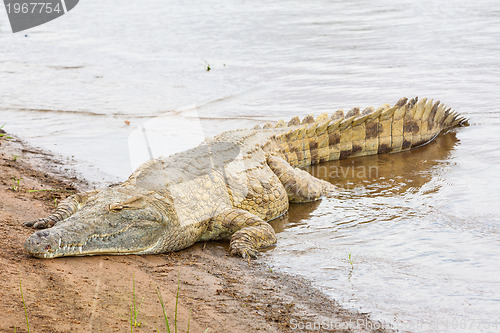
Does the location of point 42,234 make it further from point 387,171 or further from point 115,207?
point 387,171

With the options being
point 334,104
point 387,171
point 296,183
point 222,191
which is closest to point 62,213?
point 222,191

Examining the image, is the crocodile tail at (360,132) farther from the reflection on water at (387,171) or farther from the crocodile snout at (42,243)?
the crocodile snout at (42,243)

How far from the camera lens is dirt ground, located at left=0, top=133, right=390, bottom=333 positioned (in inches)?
125

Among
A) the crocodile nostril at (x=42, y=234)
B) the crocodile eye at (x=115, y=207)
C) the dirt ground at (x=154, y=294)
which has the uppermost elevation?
the crocodile nostril at (x=42, y=234)

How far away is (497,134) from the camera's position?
24.6ft

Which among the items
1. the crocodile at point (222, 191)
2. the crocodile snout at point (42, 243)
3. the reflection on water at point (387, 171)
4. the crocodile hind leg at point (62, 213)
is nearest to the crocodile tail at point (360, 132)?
the crocodile at point (222, 191)

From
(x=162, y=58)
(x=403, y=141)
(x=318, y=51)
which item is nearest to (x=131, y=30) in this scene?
(x=162, y=58)

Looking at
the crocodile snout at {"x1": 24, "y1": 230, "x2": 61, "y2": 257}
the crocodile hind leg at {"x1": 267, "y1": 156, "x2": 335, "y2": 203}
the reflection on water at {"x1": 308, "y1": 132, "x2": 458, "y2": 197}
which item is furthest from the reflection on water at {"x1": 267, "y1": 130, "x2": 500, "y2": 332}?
the crocodile snout at {"x1": 24, "y1": 230, "x2": 61, "y2": 257}

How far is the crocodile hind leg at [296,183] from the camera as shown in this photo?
600cm

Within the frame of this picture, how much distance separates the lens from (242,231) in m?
4.90

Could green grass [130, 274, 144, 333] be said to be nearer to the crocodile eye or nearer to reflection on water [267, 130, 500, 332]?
the crocodile eye

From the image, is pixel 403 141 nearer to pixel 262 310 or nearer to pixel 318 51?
pixel 262 310

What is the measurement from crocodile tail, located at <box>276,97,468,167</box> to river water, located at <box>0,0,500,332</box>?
19cm

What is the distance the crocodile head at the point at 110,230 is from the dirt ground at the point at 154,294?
81 mm
